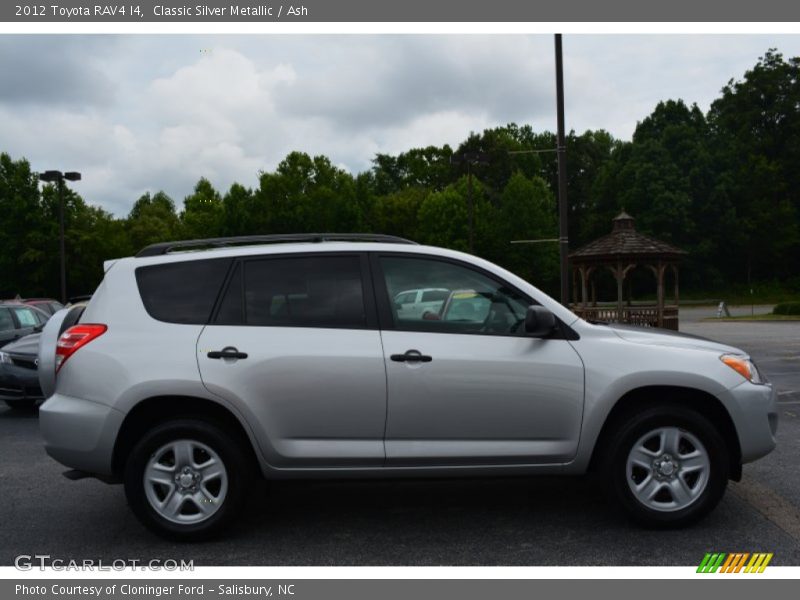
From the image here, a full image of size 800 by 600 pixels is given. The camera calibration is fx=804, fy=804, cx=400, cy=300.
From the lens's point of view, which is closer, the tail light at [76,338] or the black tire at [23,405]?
the tail light at [76,338]

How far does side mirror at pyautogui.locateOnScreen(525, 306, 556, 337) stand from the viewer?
478 cm

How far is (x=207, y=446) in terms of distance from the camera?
4879 mm

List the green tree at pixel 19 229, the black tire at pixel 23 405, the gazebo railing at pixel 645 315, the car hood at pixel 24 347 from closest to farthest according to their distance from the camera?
the car hood at pixel 24 347, the black tire at pixel 23 405, the gazebo railing at pixel 645 315, the green tree at pixel 19 229

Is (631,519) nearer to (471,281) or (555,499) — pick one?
(555,499)

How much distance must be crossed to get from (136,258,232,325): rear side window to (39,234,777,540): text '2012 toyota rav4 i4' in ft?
0.04

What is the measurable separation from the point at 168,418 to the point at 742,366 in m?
3.63

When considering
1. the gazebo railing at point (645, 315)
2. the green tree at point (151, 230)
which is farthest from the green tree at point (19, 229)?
the gazebo railing at point (645, 315)

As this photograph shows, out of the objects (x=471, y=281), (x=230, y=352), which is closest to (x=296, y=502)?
(x=230, y=352)

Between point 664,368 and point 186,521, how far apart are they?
3066 mm

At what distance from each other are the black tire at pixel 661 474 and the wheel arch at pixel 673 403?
56 millimetres

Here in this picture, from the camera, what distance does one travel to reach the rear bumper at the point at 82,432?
15.9ft

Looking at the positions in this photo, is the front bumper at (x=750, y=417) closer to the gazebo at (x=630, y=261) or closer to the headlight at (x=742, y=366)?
the headlight at (x=742, y=366)

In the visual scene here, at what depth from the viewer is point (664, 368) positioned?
4945mm

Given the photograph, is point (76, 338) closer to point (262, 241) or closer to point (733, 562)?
point (262, 241)
